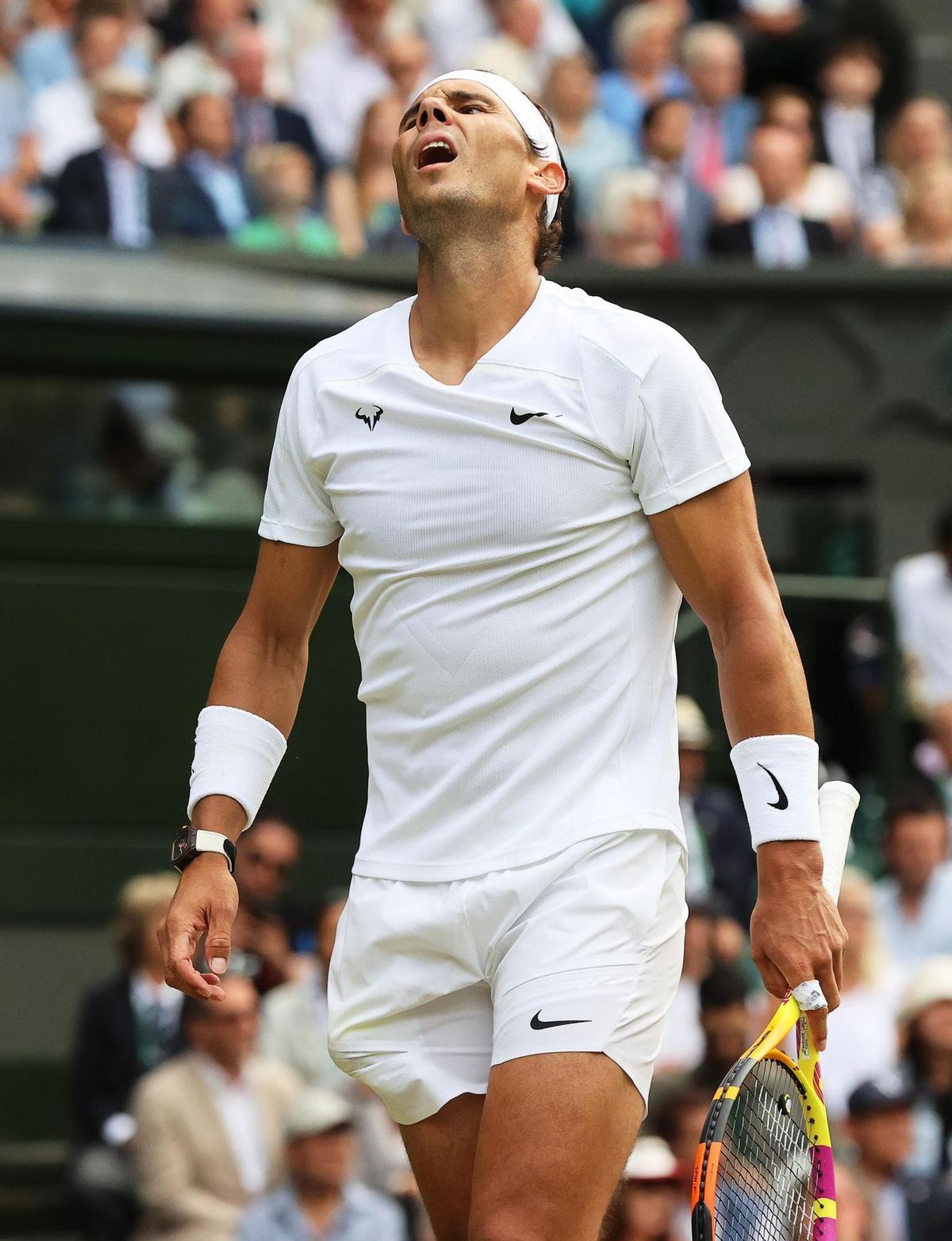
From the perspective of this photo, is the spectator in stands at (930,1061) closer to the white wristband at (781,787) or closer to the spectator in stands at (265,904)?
the spectator in stands at (265,904)

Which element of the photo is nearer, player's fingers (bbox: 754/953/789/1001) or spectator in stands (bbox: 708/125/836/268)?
player's fingers (bbox: 754/953/789/1001)

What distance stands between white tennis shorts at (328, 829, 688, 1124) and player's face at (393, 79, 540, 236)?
41.3 inches

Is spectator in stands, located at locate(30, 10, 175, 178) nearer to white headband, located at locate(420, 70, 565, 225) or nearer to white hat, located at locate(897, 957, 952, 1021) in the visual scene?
white hat, located at locate(897, 957, 952, 1021)

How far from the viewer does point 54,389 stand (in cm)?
991

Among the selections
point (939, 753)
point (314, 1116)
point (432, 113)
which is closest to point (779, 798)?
point (432, 113)

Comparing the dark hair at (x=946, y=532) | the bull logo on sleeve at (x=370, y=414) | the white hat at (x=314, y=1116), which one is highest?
the dark hair at (x=946, y=532)

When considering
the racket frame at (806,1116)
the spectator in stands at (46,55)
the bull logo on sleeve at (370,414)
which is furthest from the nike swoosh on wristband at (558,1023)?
the spectator in stands at (46,55)

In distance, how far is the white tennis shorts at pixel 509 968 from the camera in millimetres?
3297

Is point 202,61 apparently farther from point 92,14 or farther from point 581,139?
point 581,139

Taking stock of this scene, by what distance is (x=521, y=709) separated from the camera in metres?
3.44

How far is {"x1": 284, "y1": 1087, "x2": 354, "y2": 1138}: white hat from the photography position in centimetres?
661

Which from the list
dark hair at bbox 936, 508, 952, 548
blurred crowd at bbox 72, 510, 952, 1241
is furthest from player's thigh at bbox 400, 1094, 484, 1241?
dark hair at bbox 936, 508, 952, 548

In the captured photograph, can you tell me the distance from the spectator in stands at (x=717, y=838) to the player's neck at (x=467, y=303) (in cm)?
497

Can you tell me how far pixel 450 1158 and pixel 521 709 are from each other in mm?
700
